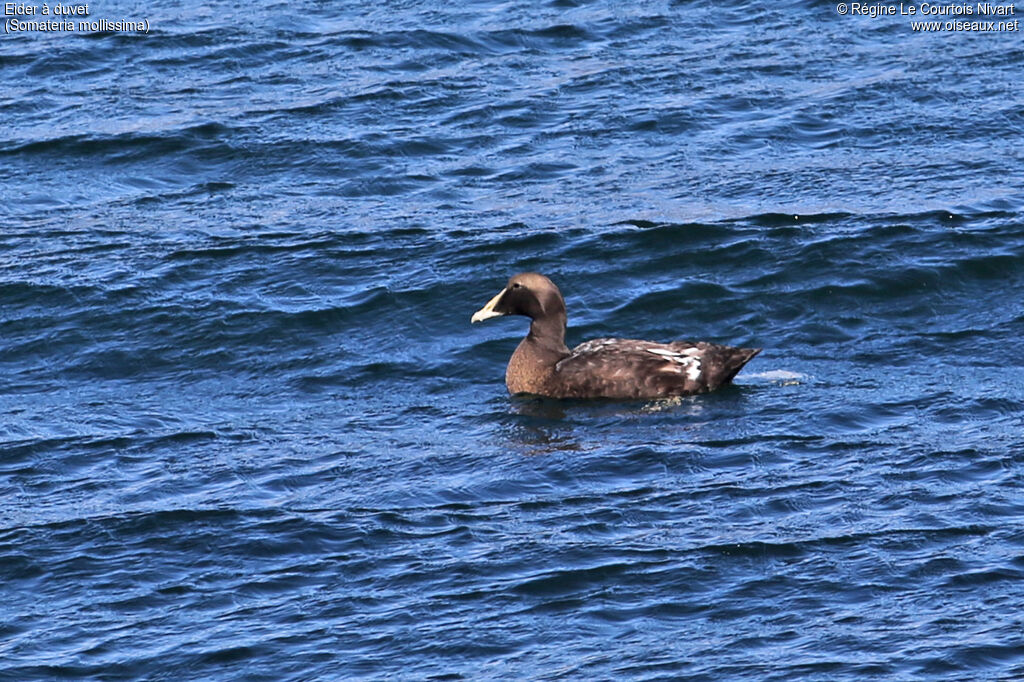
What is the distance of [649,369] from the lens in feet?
42.3

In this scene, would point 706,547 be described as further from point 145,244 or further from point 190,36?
point 190,36

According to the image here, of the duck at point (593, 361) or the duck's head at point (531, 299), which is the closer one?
the duck at point (593, 361)

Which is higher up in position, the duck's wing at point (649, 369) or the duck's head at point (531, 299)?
the duck's head at point (531, 299)

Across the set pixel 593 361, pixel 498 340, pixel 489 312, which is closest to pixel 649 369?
pixel 593 361

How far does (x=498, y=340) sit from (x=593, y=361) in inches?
66.3

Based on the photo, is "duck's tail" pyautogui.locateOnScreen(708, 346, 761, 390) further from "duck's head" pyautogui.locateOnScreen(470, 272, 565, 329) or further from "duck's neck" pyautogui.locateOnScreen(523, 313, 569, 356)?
"duck's head" pyautogui.locateOnScreen(470, 272, 565, 329)

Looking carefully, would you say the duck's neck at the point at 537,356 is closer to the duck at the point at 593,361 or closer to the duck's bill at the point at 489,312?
the duck at the point at 593,361

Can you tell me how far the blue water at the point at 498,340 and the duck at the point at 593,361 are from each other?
204mm

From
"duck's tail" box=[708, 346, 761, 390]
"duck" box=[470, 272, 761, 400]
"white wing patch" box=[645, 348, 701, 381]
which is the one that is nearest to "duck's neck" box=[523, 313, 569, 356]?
"duck" box=[470, 272, 761, 400]

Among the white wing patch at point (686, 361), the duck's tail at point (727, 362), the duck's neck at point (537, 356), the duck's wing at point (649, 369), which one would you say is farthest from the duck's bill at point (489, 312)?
the duck's tail at point (727, 362)

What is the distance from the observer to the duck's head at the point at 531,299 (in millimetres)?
13719

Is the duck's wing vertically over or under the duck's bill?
under

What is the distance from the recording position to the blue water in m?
9.16

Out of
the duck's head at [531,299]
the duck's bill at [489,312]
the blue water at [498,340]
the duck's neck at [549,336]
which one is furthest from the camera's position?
the duck's bill at [489,312]
